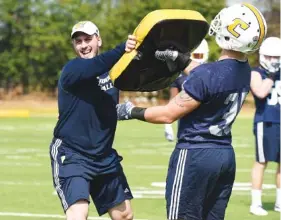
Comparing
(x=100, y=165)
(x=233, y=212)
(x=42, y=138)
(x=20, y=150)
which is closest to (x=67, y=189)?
(x=100, y=165)

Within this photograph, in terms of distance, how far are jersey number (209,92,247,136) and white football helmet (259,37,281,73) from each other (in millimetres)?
3833

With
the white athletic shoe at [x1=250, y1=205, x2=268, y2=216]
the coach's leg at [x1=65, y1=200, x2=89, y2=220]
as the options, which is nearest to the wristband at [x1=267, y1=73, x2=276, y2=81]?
the white athletic shoe at [x1=250, y1=205, x2=268, y2=216]

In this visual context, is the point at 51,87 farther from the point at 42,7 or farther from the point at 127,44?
the point at 127,44

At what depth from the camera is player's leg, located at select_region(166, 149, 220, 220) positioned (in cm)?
540

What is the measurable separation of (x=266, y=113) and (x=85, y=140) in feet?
12.1

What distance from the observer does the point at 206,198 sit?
555cm

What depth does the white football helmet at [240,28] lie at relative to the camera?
5.39 metres

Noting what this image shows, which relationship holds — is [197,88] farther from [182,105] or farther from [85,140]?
[85,140]

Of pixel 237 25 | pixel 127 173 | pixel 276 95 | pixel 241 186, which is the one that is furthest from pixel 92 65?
pixel 127 173

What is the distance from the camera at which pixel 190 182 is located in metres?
5.41

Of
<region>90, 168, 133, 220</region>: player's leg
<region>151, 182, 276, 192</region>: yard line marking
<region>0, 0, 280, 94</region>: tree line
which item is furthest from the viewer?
<region>0, 0, 280, 94</region>: tree line

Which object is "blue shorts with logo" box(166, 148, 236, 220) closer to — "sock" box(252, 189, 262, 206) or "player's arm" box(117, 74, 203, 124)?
"player's arm" box(117, 74, 203, 124)

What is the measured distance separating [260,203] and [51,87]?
29.4 metres

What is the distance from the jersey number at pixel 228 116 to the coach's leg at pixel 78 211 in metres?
1.38
